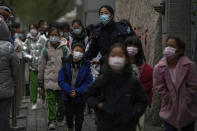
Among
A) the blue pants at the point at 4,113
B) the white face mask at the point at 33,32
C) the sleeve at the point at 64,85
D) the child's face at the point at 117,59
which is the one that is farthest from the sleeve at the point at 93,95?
the white face mask at the point at 33,32

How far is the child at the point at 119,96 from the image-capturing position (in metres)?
6.49

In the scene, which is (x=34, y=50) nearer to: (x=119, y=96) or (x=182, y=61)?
(x=182, y=61)

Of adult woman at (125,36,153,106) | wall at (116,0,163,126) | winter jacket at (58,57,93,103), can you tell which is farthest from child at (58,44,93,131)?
wall at (116,0,163,126)

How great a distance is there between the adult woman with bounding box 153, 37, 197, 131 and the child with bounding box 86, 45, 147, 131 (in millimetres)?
871

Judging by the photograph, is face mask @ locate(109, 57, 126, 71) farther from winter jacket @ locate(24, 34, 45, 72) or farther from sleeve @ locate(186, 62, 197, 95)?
winter jacket @ locate(24, 34, 45, 72)

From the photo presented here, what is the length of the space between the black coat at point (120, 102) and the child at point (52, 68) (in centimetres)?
464

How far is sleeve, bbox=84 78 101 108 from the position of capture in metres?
6.68

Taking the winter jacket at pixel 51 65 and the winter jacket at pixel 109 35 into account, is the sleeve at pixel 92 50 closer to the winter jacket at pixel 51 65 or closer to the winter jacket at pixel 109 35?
the winter jacket at pixel 109 35

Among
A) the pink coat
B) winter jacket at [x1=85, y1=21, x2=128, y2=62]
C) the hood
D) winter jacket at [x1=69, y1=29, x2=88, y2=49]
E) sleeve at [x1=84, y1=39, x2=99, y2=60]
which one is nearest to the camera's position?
the pink coat

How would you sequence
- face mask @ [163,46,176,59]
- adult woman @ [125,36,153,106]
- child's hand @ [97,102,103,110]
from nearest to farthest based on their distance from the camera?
child's hand @ [97,102,103,110] < face mask @ [163,46,176,59] < adult woman @ [125,36,153,106]

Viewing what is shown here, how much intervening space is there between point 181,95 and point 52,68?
4.45 m

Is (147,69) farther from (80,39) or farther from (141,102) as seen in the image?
(80,39)

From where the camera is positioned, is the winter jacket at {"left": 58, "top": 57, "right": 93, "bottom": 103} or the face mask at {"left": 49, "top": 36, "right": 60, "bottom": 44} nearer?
the winter jacket at {"left": 58, "top": 57, "right": 93, "bottom": 103}

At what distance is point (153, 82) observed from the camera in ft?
25.4
